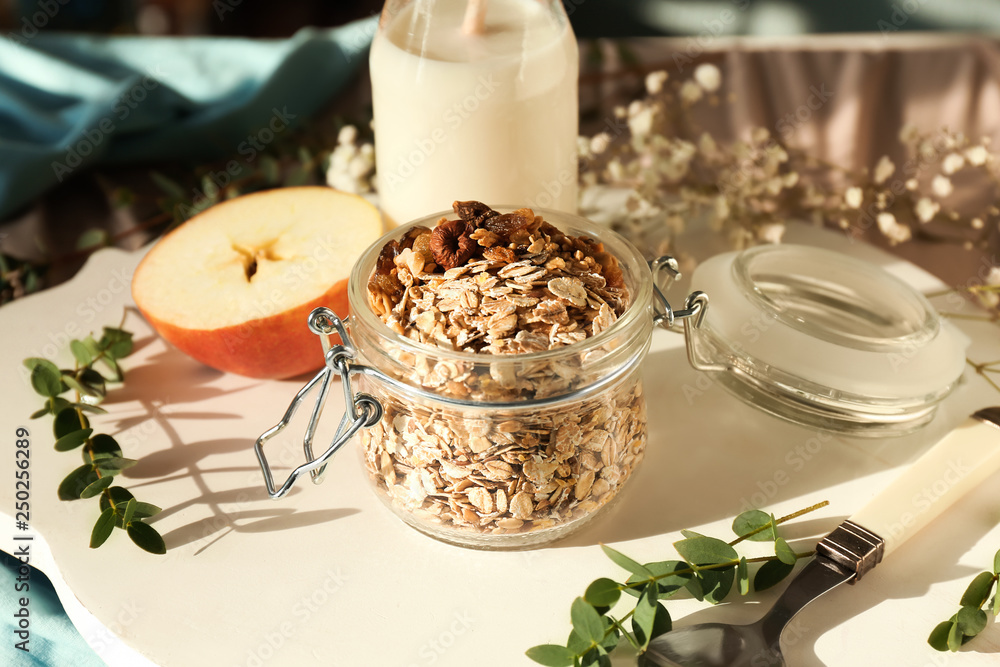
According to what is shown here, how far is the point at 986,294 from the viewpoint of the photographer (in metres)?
1.02

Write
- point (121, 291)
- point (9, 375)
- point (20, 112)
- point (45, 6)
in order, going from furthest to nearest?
1. point (45, 6)
2. point (20, 112)
3. point (121, 291)
4. point (9, 375)

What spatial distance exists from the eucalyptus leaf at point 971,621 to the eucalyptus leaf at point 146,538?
0.62 metres

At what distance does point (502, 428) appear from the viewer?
2.15 feet

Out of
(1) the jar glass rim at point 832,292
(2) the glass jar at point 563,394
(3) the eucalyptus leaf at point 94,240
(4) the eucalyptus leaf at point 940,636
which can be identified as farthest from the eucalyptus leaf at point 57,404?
(4) the eucalyptus leaf at point 940,636

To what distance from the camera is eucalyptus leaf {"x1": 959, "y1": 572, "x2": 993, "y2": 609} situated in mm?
671

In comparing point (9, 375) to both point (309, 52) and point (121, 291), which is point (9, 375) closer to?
point (121, 291)

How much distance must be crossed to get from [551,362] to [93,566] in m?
0.42

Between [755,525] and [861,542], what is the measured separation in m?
0.08

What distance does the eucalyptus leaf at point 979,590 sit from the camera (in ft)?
2.20

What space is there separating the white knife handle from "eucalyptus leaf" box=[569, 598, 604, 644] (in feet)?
0.82

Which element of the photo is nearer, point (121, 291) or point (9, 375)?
point (9, 375)

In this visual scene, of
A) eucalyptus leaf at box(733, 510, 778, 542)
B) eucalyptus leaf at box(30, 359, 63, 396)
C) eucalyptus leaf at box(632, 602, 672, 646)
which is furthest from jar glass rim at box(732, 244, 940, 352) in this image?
eucalyptus leaf at box(30, 359, 63, 396)

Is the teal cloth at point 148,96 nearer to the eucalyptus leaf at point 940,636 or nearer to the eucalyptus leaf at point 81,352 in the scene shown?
the eucalyptus leaf at point 81,352

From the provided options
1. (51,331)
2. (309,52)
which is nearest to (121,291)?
(51,331)
